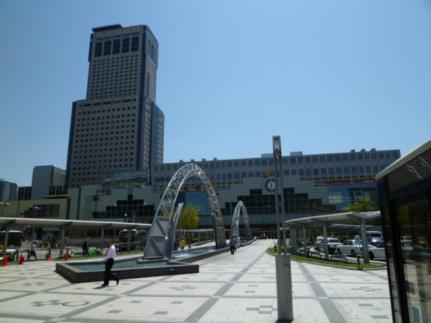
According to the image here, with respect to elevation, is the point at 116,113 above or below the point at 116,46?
below

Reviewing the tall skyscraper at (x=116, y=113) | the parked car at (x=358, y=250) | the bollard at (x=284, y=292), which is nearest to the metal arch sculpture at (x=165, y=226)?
the parked car at (x=358, y=250)

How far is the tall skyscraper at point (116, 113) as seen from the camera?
502 ft

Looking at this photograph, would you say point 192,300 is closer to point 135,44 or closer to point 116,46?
point 135,44

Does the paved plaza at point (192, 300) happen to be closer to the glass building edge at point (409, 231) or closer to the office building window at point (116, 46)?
the glass building edge at point (409, 231)

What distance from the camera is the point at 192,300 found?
11.0 meters

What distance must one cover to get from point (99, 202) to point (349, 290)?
9676 centimetres

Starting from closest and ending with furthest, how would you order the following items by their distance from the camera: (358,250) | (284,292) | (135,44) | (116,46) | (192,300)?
1. (284,292)
2. (192,300)
3. (358,250)
4. (135,44)
5. (116,46)

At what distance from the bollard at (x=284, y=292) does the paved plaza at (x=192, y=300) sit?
0.25 m

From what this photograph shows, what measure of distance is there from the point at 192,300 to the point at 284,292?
3792 millimetres

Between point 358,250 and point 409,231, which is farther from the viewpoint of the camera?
point 358,250

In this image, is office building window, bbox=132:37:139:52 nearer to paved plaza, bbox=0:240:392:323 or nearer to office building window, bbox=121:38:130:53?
office building window, bbox=121:38:130:53

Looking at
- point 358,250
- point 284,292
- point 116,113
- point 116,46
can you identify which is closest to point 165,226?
point 358,250

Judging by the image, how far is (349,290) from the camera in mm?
12461

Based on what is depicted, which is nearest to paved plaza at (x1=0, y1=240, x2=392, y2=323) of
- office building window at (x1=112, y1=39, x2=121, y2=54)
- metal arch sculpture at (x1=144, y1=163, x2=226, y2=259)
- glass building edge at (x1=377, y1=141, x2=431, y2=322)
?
glass building edge at (x1=377, y1=141, x2=431, y2=322)
